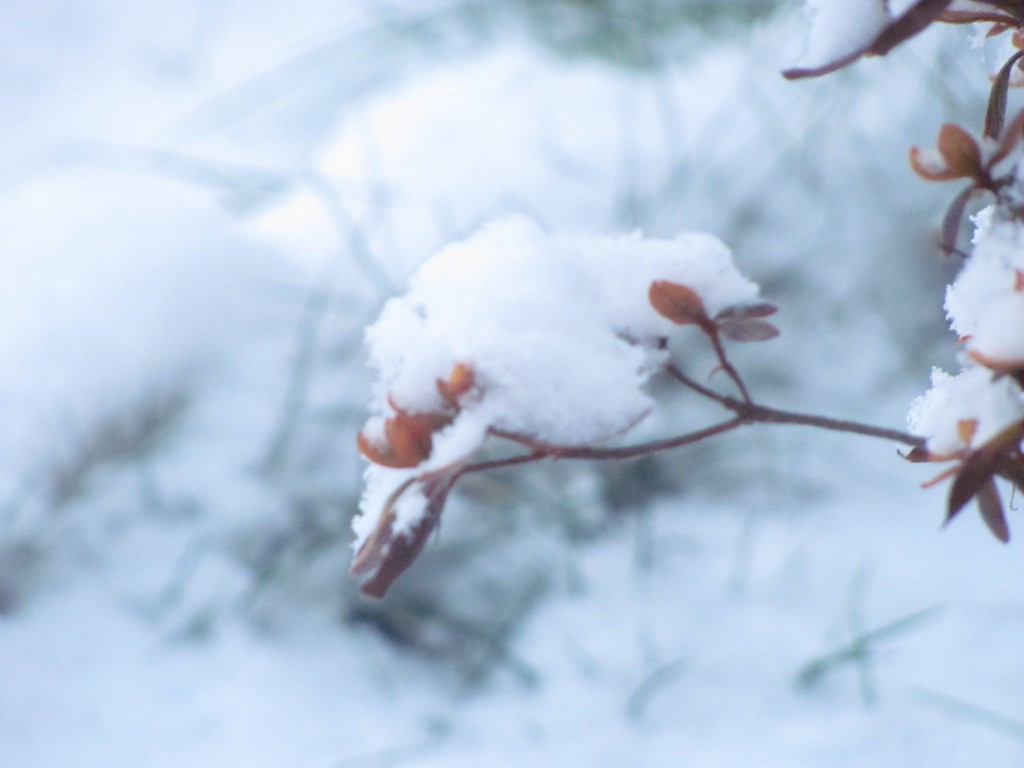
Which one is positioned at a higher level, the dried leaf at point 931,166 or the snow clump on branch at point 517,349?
the dried leaf at point 931,166

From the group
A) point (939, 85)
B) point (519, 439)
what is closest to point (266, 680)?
point (519, 439)

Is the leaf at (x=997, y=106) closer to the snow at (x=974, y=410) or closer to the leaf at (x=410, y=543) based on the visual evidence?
the snow at (x=974, y=410)

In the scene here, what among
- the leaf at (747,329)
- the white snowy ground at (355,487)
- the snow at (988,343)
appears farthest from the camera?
the white snowy ground at (355,487)

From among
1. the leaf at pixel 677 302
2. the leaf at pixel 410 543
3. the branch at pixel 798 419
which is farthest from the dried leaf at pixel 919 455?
the leaf at pixel 410 543

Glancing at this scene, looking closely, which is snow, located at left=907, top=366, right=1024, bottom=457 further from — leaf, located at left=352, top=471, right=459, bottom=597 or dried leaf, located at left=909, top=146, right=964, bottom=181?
leaf, located at left=352, top=471, right=459, bottom=597

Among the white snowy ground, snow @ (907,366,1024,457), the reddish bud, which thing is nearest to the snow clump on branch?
the reddish bud

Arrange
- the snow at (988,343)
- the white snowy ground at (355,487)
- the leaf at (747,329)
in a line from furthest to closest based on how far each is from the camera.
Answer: the white snowy ground at (355,487) → the leaf at (747,329) → the snow at (988,343)
